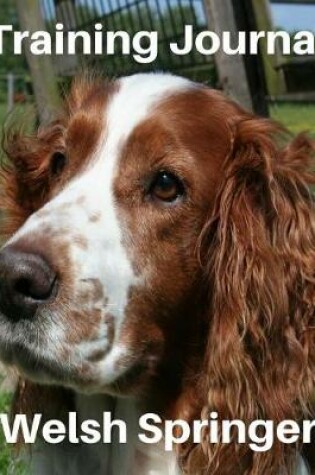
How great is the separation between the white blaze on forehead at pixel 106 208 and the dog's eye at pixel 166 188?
0.49 ft

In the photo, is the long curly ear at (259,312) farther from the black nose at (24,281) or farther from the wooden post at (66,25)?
the wooden post at (66,25)

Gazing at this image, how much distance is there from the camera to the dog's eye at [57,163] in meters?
4.17

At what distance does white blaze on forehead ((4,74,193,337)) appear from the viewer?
11.4 ft

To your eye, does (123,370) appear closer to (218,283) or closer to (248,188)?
(218,283)

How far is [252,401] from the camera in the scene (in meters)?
3.95

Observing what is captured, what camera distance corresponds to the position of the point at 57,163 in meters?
4.23

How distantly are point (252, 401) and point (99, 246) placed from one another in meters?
0.86

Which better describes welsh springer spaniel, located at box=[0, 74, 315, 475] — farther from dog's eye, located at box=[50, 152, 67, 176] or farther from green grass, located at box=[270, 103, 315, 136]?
green grass, located at box=[270, 103, 315, 136]

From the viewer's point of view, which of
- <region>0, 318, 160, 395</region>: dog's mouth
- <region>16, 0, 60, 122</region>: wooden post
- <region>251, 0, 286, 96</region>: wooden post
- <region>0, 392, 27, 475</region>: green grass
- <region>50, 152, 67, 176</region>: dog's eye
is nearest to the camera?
<region>0, 318, 160, 395</region>: dog's mouth

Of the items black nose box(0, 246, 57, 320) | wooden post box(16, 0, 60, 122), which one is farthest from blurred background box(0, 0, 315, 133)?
black nose box(0, 246, 57, 320)

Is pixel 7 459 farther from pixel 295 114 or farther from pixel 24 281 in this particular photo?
pixel 295 114

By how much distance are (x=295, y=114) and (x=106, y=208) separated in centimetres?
571

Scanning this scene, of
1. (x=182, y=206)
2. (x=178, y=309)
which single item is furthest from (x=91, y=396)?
(x=182, y=206)

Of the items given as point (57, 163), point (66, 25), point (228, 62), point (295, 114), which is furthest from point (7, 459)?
point (295, 114)
